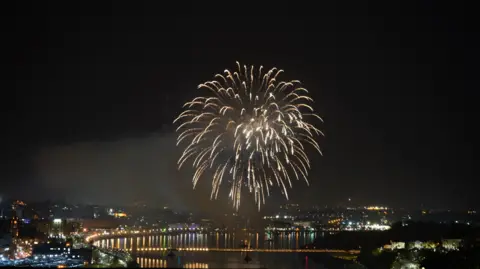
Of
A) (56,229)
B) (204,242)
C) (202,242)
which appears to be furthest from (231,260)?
(56,229)

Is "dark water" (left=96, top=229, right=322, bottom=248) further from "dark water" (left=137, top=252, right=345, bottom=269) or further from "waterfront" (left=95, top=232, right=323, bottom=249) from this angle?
"dark water" (left=137, top=252, right=345, bottom=269)

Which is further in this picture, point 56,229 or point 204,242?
point 56,229

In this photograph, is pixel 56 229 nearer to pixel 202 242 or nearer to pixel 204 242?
pixel 202 242

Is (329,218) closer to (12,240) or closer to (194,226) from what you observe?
(194,226)

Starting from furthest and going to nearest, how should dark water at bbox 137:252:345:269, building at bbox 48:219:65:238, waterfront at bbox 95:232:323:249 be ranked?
building at bbox 48:219:65:238 < waterfront at bbox 95:232:323:249 < dark water at bbox 137:252:345:269

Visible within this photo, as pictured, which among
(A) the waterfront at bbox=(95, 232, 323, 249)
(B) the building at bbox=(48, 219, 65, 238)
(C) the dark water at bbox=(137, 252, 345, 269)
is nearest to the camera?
(C) the dark water at bbox=(137, 252, 345, 269)

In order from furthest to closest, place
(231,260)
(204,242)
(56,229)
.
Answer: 1. (56,229)
2. (204,242)
3. (231,260)

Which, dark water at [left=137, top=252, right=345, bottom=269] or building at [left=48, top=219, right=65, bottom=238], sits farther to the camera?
building at [left=48, top=219, right=65, bottom=238]

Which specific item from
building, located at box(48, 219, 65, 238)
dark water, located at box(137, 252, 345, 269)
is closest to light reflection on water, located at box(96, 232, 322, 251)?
building, located at box(48, 219, 65, 238)

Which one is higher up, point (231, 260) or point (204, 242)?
point (231, 260)

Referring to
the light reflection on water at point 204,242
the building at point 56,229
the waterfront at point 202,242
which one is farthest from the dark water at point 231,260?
the building at point 56,229

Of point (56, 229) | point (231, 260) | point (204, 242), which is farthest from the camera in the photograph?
point (56, 229)
